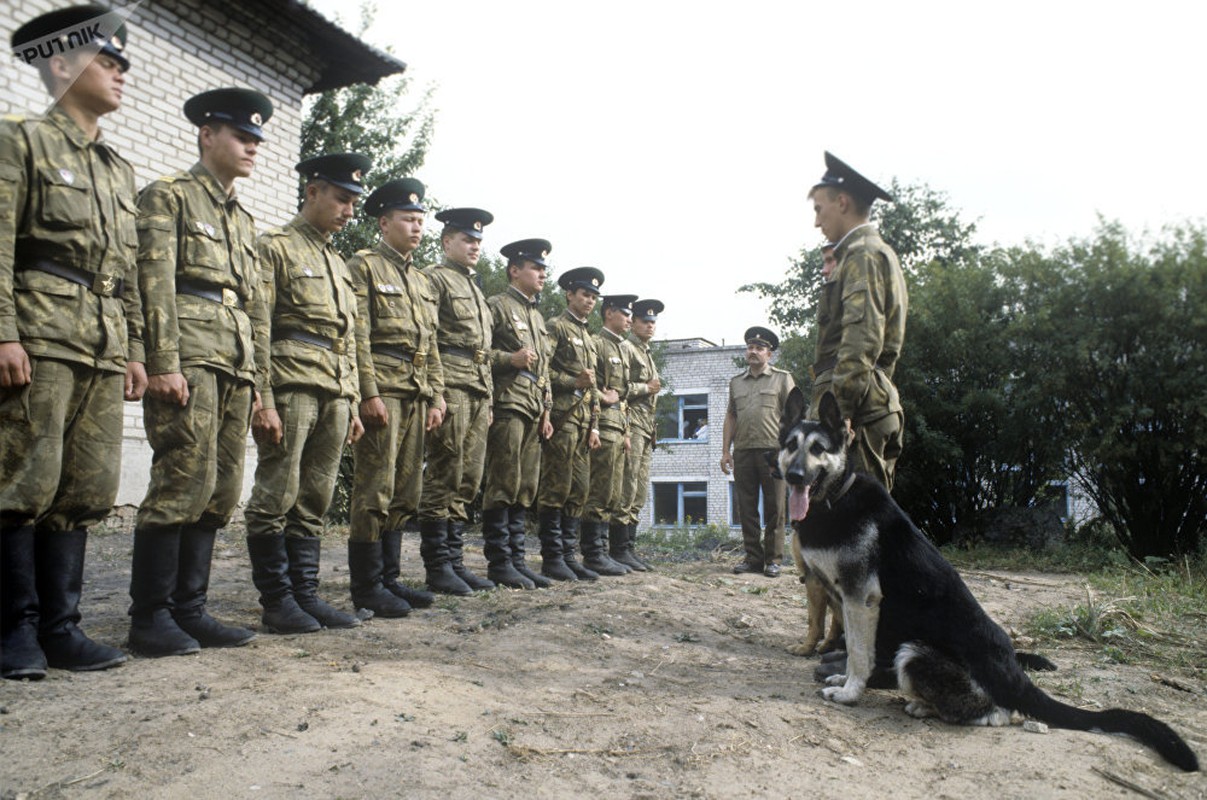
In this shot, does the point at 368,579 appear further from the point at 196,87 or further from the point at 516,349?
the point at 196,87

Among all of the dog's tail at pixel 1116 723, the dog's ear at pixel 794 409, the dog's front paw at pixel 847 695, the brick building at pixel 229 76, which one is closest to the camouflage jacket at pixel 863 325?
the dog's ear at pixel 794 409

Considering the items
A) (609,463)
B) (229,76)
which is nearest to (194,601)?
(609,463)

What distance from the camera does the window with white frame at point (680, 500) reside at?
31469 mm

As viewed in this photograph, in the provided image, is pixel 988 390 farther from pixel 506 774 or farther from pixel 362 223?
pixel 362 223

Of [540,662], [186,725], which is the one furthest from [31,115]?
[540,662]

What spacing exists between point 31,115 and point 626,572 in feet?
24.0

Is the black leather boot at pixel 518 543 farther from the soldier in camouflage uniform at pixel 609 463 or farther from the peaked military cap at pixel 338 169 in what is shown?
the peaked military cap at pixel 338 169

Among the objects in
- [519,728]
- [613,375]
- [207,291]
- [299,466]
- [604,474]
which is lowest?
[519,728]

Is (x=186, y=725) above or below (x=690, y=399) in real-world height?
below

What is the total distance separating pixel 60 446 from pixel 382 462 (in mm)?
2140

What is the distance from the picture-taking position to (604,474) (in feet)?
27.9

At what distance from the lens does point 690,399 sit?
104 ft

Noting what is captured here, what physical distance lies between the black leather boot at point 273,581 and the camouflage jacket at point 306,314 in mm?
830

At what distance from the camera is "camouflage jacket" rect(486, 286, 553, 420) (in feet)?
22.7
